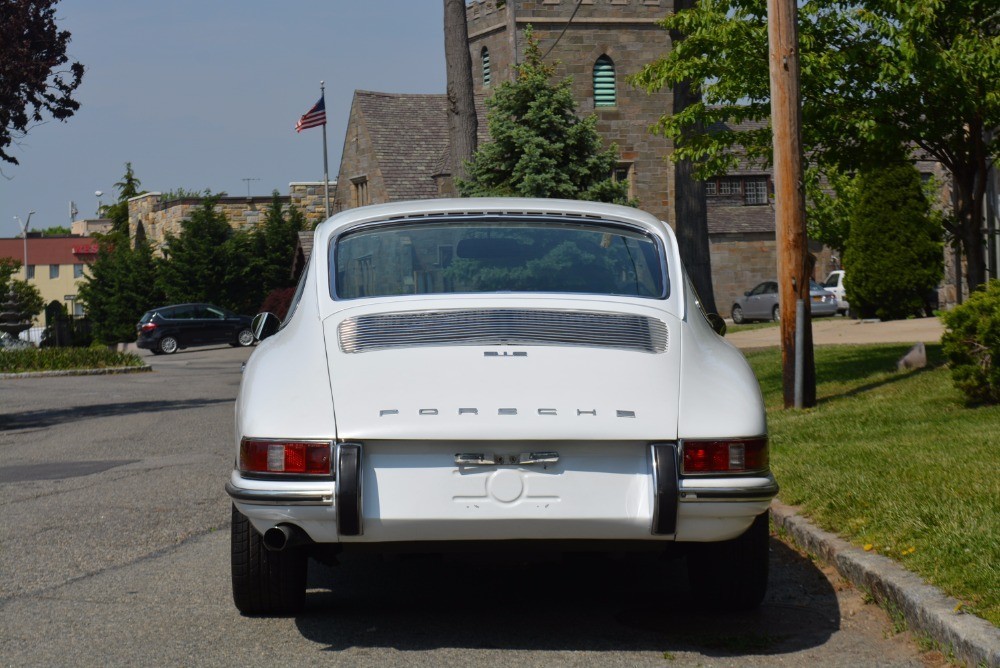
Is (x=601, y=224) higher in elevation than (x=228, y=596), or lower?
higher

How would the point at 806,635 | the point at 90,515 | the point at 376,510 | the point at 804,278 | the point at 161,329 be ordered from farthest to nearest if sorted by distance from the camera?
the point at 161,329, the point at 804,278, the point at 90,515, the point at 806,635, the point at 376,510

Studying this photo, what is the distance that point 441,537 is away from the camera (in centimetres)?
458

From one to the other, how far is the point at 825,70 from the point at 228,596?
32.7 ft

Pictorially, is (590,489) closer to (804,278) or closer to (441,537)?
(441,537)

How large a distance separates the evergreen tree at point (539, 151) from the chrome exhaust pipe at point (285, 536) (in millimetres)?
19473

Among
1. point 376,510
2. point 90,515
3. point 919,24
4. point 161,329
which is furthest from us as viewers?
point 161,329

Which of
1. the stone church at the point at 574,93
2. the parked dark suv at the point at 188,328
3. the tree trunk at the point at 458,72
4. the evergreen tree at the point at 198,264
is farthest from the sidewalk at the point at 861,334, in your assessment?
the evergreen tree at the point at 198,264

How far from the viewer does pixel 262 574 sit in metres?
5.23

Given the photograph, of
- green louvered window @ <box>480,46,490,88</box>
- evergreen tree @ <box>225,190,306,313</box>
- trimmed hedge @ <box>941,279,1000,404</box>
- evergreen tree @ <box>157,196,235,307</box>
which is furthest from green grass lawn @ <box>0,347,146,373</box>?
trimmed hedge @ <box>941,279,1000,404</box>

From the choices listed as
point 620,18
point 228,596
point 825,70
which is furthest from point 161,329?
point 228,596

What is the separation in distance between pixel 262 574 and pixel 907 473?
421 cm

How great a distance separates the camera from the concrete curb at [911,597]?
175 inches

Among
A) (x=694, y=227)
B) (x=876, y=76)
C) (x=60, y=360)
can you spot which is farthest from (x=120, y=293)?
(x=876, y=76)

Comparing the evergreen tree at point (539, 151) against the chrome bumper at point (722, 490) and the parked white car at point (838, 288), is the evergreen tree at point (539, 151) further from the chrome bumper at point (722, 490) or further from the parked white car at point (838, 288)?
the parked white car at point (838, 288)
